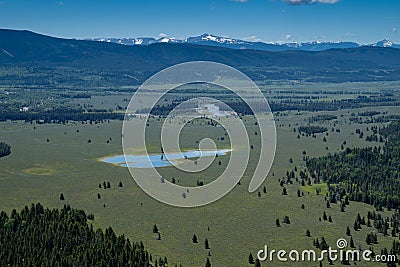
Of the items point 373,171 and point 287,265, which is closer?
point 287,265

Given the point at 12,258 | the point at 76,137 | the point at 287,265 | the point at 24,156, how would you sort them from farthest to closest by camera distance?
the point at 76,137 < the point at 24,156 < the point at 287,265 < the point at 12,258

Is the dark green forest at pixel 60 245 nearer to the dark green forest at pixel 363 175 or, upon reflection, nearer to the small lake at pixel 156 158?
the dark green forest at pixel 363 175

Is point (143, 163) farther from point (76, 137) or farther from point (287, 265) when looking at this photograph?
point (287, 265)

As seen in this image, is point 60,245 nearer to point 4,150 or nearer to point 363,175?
point 363,175

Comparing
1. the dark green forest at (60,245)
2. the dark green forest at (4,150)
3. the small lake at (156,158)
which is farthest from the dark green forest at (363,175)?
the dark green forest at (4,150)

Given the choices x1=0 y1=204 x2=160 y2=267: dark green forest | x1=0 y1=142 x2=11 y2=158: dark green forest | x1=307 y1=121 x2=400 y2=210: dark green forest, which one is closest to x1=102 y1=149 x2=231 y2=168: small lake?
x1=0 y1=142 x2=11 y2=158: dark green forest

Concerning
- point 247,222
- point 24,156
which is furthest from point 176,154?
point 247,222

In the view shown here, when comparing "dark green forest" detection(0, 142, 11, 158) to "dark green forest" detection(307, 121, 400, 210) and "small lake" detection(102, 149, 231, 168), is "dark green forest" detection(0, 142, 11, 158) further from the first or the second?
"dark green forest" detection(307, 121, 400, 210)
